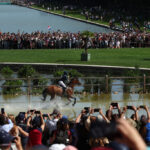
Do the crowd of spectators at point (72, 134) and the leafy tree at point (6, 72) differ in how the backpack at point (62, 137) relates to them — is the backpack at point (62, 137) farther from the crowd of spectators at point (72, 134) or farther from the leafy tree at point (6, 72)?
the leafy tree at point (6, 72)

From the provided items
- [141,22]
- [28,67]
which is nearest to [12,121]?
[28,67]

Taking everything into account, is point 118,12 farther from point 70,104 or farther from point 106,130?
point 106,130

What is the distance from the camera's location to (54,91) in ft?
65.2

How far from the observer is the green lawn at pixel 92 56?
30652mm

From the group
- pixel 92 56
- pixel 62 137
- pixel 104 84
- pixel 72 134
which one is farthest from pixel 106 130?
pixel 92 56

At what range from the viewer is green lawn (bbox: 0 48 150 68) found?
30652 millimetres

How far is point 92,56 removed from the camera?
110 ft

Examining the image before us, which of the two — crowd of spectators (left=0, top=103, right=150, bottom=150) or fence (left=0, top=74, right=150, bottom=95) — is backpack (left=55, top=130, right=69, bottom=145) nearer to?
crowd of spectators (left=0, top=103, right=150, bottom=150)

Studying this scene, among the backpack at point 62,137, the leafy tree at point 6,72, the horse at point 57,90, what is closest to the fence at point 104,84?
the horse at point 57,90

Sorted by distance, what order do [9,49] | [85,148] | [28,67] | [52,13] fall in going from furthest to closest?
[52,13] → [9,49] → [28,67] → [85,148]

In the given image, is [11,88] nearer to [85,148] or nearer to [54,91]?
[54,91]

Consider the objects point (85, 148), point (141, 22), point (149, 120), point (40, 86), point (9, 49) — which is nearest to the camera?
point (85, 148)

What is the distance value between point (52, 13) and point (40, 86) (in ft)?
283

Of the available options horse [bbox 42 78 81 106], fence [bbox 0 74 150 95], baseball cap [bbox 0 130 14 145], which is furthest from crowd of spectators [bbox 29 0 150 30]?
baseball cap [bbox 0 130 14 145]
